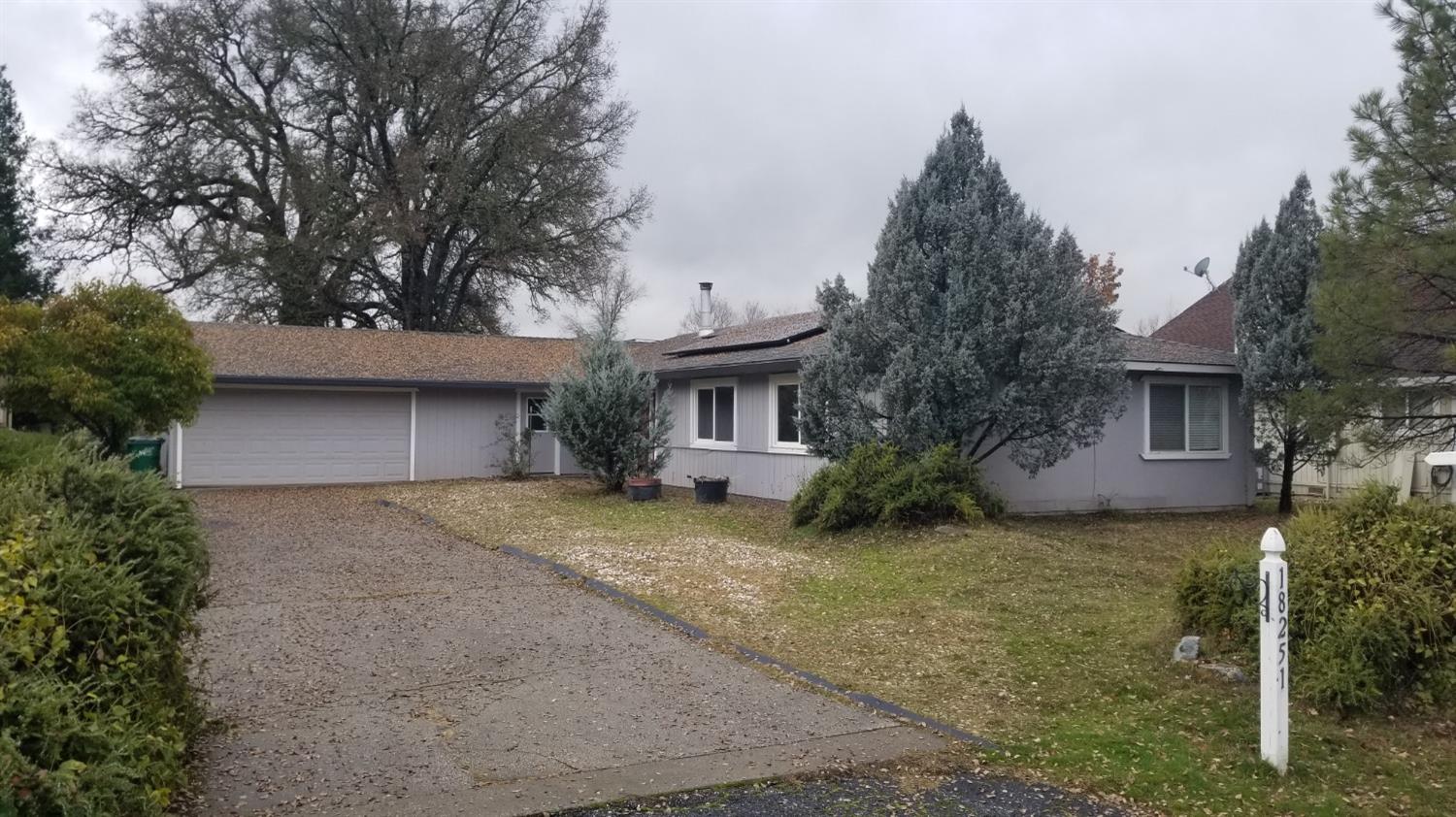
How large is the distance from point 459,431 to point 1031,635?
1746 cm

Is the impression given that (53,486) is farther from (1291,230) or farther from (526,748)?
(1291,230)

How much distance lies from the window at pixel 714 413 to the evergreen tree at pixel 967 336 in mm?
4727

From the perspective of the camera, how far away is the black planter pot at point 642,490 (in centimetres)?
1755

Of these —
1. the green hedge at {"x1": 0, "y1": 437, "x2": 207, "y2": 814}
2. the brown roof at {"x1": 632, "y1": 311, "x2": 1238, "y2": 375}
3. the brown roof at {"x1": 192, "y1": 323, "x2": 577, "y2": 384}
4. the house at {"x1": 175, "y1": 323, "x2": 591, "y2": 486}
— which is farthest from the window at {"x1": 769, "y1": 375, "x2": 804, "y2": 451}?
the green hedge at {"x1": 0, "y1": 437, "x2": 207, "y2": 814}

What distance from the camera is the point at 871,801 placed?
4660 millimetres

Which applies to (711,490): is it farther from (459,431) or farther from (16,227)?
(16,227)

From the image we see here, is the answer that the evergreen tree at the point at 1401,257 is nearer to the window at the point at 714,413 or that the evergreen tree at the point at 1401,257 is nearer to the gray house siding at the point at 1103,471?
the gray house siding at the point at 1103,471

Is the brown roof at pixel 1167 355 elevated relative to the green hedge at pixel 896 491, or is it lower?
elevated

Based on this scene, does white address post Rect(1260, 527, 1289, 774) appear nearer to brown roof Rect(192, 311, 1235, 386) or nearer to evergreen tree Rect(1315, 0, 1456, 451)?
evergreen tree Rect(1315, 0, 1456, 451)

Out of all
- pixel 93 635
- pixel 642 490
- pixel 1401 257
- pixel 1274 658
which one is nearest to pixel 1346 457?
pixel 1401 257

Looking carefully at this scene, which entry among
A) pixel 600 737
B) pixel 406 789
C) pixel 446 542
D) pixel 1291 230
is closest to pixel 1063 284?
pixel 1291 230

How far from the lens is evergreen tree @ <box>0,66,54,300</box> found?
2859 centimetres

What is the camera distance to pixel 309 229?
1209 inches

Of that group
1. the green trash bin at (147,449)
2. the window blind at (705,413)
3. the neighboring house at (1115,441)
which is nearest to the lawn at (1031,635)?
the neighboring house at (1115,441)
